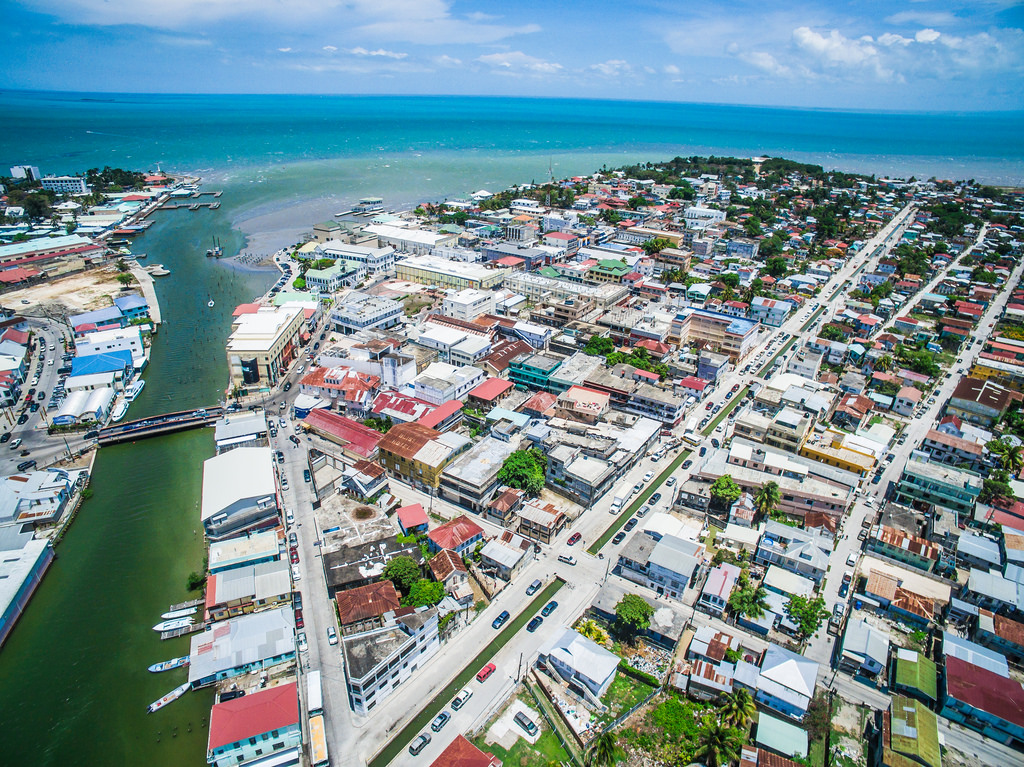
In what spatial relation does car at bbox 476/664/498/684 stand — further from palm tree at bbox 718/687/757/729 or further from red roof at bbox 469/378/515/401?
red roof at bbox 469/378/515/401

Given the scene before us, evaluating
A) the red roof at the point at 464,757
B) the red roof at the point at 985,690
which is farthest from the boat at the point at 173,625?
the red roof at the point at 985,690

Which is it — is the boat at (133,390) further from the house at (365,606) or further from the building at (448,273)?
the building at (448,273)

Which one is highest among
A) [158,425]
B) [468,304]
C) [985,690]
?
[468,304]

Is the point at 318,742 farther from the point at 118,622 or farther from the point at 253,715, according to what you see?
the point at 118,622

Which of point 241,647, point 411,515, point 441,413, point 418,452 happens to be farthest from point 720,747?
point 441,413

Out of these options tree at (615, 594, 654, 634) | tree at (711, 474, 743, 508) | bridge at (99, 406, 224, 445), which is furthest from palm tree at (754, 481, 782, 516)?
bridge at (99, 406, 224, 445)
